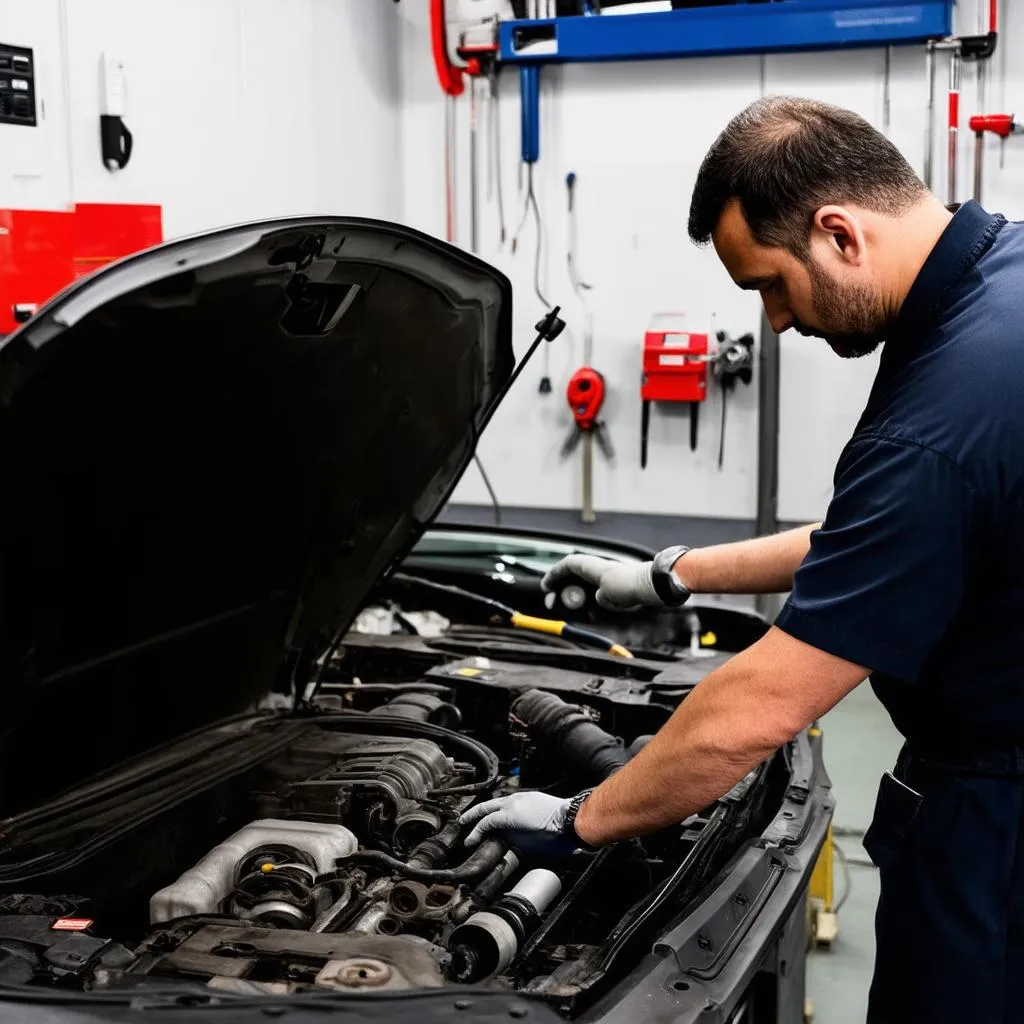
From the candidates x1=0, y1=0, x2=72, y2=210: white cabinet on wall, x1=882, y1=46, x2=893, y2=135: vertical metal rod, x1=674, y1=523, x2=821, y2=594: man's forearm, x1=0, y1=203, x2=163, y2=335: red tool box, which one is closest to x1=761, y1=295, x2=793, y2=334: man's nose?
x1=674, y1=523, x2=821, y2=594: man's forearm

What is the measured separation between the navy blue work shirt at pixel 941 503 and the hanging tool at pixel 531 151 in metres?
4.10

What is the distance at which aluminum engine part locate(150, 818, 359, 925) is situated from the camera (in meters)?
1.78

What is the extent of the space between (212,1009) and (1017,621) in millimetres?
1070

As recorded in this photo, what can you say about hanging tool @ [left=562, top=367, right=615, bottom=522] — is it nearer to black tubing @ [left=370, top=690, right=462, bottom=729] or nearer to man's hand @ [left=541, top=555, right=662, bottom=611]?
man's hand @ [left=541, top=555, right=662, bottom=611]

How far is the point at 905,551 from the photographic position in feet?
4.97

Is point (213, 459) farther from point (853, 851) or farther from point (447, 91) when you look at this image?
point (447, 91)

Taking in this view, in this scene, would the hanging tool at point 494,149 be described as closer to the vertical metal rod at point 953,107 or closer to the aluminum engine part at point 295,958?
the vertical metal rod at point 953,107

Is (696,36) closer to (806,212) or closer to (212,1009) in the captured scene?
(806,212)

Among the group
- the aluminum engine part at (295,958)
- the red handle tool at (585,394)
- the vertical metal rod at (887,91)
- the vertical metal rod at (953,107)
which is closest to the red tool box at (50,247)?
the red handle tool at (585,394)

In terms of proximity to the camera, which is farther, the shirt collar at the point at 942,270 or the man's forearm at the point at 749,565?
the man's forearm at the point at 749,565

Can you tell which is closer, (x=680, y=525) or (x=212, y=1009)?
(x=212, y=1009)

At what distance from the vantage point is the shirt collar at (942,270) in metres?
1.63

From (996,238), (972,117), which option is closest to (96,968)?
(996,238)

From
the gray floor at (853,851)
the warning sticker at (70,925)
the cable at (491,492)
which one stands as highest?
the warning sticker at (70,925)
